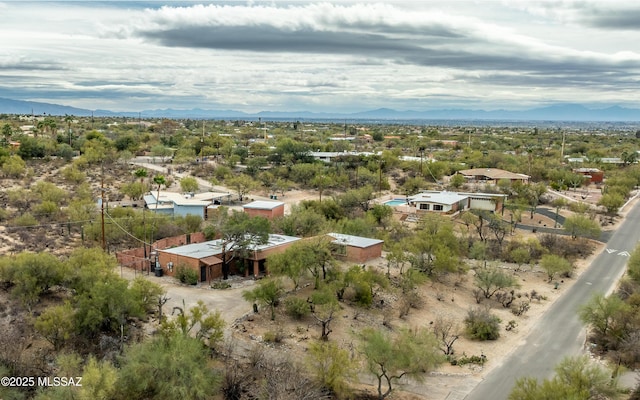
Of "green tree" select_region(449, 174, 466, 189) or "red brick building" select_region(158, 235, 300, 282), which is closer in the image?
"red brick building" select_region(158, 235, 300, 282)

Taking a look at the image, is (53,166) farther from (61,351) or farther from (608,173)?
(608,173)

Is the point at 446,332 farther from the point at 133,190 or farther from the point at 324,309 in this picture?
the point at 133,190

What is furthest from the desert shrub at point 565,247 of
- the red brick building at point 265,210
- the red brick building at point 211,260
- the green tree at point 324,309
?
the green tree at point 324,309

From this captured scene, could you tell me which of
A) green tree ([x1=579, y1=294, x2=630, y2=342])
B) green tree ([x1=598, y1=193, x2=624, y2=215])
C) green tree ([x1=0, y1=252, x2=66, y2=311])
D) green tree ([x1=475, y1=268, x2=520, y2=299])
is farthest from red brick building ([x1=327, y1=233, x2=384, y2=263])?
green tree ([x1=598, y1=193, x2=624, y2=215])

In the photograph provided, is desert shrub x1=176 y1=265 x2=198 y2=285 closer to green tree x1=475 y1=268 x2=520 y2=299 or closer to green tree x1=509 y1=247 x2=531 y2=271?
green tree x1=475 y1=268 x2=520 y2=299

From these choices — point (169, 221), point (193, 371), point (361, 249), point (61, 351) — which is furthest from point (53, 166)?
point (193, 371)

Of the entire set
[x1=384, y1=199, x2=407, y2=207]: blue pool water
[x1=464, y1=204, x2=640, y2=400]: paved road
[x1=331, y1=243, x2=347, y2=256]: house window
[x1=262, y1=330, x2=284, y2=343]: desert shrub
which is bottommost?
[x1=384, y1=199, x2=407, y2=207]: blue pool water

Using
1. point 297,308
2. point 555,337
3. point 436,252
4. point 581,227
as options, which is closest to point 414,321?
point 297,308
